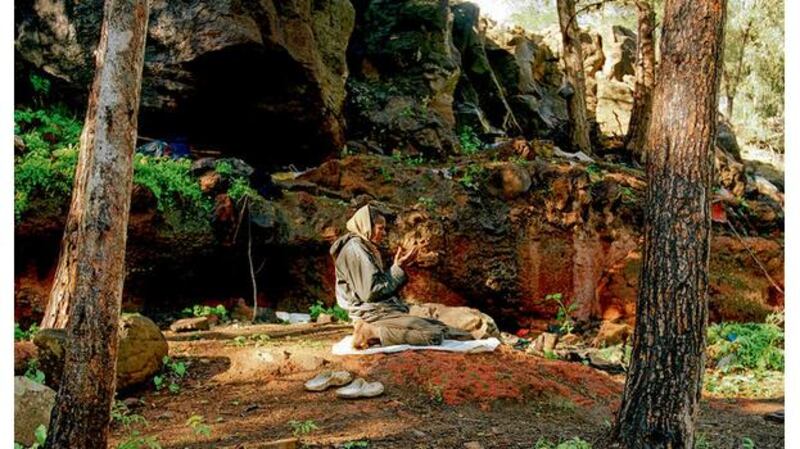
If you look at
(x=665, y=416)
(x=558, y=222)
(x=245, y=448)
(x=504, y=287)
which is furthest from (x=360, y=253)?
(x=558, y=222)

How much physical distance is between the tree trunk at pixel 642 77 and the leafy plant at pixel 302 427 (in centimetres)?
1404

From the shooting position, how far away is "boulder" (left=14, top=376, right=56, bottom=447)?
496 centimetres

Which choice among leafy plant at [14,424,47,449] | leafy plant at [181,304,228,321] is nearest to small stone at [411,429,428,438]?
leafy plant at [14,424,47,449]

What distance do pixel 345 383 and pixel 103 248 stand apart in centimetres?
307

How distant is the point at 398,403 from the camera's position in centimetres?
652

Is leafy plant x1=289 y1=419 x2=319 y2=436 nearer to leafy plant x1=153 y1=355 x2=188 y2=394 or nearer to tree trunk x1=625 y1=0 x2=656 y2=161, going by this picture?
leafy plant x1=153 y1=355 x2=188 y2=394

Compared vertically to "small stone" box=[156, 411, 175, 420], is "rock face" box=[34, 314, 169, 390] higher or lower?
higher

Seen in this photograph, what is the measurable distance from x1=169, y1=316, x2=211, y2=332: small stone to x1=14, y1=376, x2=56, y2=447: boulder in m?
4.17

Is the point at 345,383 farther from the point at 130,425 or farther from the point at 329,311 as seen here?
the point at 329,311

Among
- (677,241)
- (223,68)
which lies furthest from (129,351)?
(223,68)

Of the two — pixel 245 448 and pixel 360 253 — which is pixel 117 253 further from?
pixel 360 253

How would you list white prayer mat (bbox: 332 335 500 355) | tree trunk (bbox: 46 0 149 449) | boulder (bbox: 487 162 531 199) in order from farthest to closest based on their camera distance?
boulder (bbox: 487 162 531 199), white prayer mat (bbox: 332 335 500 355), tree trunk (bbox: 46 0 149 449)

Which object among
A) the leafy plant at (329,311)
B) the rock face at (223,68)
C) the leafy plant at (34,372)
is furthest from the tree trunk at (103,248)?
the rock face at (223,68)

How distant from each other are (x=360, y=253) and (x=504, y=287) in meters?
5.36
